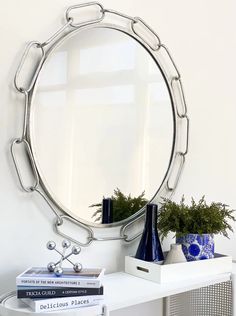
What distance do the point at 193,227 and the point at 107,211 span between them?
11.8 inches

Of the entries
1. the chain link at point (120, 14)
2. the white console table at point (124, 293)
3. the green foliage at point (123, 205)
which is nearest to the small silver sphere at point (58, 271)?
the white console table at point (124, 293)

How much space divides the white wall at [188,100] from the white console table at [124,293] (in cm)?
12

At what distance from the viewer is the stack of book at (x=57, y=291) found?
1208 mm

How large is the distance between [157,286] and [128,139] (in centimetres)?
51

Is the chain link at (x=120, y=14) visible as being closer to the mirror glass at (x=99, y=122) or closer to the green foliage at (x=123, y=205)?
the mirror glass at (x=99, y=122)

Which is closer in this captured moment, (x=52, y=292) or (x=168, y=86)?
(x=52, y=292)

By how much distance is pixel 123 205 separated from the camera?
1.68 meters

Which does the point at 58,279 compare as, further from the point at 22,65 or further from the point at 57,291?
the point at 22,65

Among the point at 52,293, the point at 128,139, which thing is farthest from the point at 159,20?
the point at 52,293

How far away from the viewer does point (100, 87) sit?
161 centimetres

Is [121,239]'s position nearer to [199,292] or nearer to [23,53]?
[199,292]

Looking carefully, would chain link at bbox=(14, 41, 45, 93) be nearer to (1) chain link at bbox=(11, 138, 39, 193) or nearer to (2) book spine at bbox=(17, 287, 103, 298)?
(1) chain link at bbox=(11, 138, 39, 193)

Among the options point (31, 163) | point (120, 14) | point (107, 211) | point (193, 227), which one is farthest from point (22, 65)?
point (193, 227)

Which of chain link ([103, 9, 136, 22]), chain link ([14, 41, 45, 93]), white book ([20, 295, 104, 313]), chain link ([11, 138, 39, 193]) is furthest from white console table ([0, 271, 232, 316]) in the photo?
chain link ([103, 9, 136, 22])
